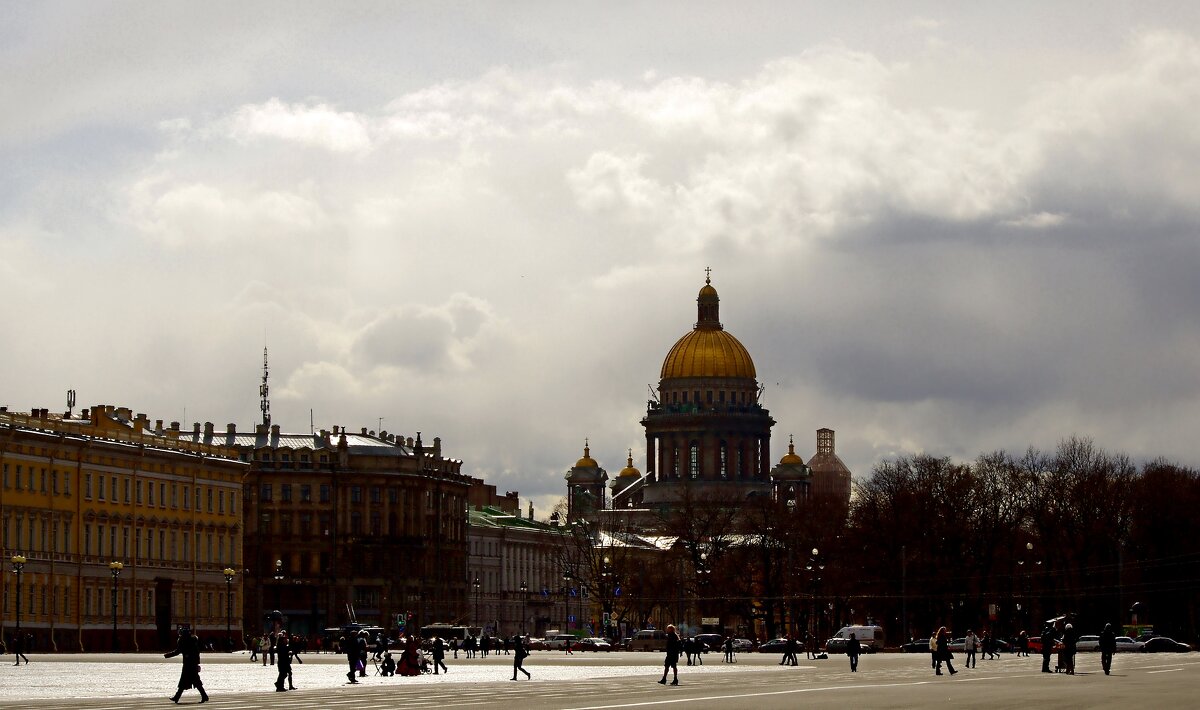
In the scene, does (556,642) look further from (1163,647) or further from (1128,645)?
(1163,647)

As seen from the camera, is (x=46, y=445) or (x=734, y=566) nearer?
(x=46, y=445)

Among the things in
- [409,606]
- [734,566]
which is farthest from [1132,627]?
[409,606]

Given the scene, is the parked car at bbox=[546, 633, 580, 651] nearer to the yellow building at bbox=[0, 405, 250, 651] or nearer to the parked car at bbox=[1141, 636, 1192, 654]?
the yellow building at bbox=[0, 405, 250, 651]

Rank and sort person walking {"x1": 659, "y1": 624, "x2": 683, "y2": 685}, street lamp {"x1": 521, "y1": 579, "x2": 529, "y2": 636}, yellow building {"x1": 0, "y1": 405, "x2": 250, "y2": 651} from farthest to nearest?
street lamp {"x1": 521, "y1": 579, "x2": 529, "y2": 636}
yellow building {"x1": 0, "y1": 405, "x2": 250, "y2": 651}
person walking {"x1": 659, "y1": 624, "x2": 683, "y2": 685}

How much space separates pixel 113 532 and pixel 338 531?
160 feet

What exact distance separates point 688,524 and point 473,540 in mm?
50668

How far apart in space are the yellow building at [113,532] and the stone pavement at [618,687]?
97.5 ft

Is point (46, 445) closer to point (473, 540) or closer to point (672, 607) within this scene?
point (672, 607)

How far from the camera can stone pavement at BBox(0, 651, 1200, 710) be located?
46438mm

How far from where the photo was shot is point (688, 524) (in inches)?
5684

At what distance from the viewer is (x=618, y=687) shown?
56562 millimetres

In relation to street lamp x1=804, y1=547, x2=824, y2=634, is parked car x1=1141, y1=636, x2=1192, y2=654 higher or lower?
lower

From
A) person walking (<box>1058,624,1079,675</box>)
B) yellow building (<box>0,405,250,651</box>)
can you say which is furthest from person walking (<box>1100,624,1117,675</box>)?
yellow building (<box>0,405,250,651</box>)

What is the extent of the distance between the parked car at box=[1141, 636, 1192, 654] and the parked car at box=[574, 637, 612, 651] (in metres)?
32.6
